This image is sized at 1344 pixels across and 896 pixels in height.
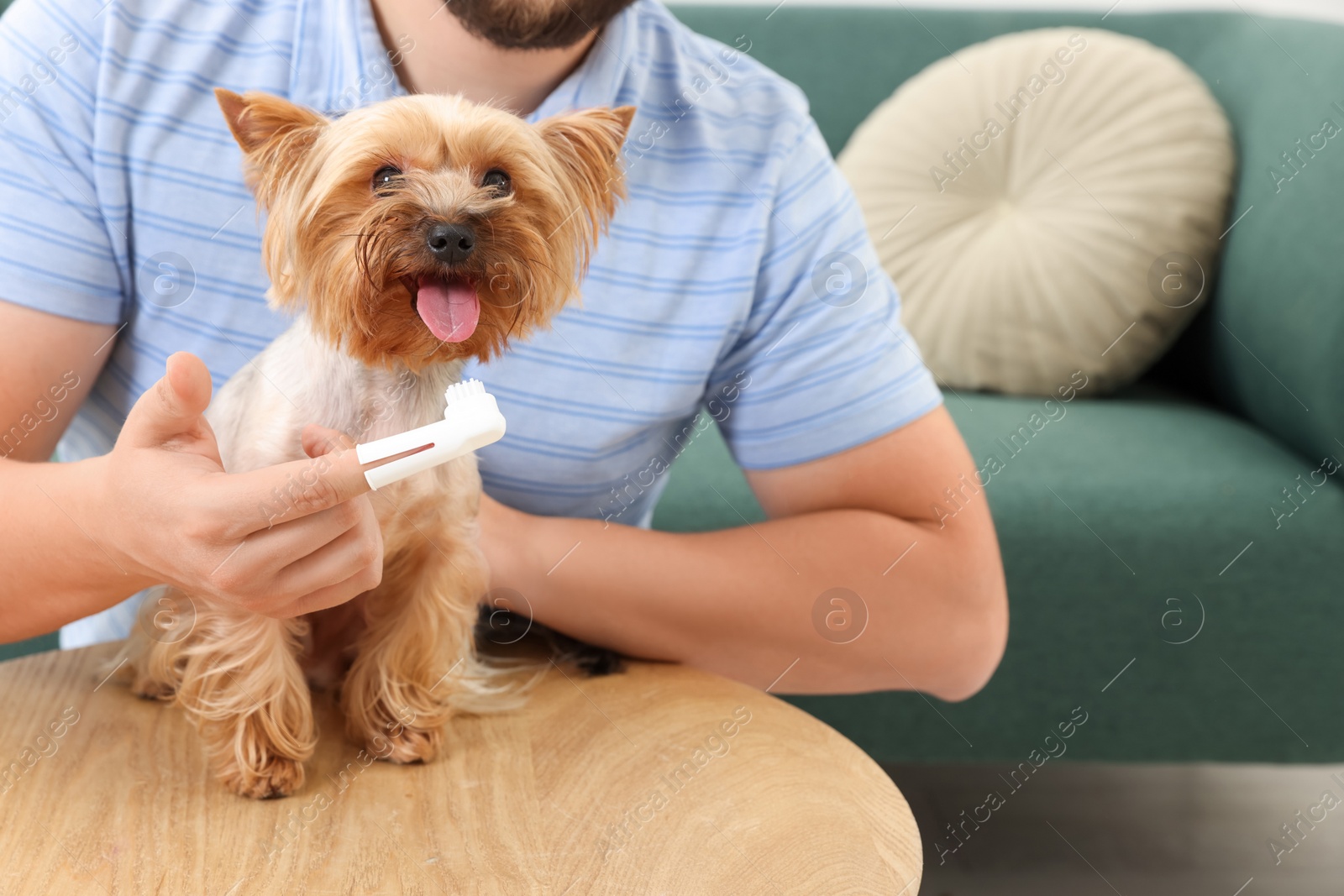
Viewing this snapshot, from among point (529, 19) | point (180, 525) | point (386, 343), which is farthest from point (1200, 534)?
point (180, 525)

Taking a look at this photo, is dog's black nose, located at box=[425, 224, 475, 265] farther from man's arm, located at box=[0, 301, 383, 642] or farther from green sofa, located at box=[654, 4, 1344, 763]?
green sofa, located at box=[654, 4, 1344, 763]

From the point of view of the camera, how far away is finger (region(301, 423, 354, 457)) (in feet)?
2.30

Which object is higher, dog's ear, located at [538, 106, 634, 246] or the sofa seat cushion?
dog's ear, located at [538, 106, 634, 246]

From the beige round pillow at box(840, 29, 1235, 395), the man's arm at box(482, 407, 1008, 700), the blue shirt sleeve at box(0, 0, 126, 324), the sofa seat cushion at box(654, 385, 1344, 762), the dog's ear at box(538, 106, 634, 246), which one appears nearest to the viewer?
the dog's ear at box(538, 106, 634, 246)

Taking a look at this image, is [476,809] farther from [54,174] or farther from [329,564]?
[54,174]

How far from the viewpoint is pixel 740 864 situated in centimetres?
76

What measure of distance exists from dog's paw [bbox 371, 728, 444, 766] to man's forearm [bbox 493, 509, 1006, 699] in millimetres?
210

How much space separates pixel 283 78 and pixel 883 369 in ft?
2.11

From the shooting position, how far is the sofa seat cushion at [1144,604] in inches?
69.3

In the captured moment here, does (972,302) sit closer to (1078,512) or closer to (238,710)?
(1078,512)

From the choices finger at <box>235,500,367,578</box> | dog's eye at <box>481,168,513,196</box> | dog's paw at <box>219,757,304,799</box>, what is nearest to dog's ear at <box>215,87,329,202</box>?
dog's eye at <box>481,168,513,196</box>

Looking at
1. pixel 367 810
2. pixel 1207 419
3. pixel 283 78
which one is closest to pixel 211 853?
pixel 367 810

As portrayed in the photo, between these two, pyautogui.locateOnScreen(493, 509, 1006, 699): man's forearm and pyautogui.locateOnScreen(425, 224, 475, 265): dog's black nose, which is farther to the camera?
pyautogui.locateOnScreen(493, 509, 1006, 699): man's forearm

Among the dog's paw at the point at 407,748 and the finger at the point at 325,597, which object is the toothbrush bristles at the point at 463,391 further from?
the dog's paw at the point at 407,748
